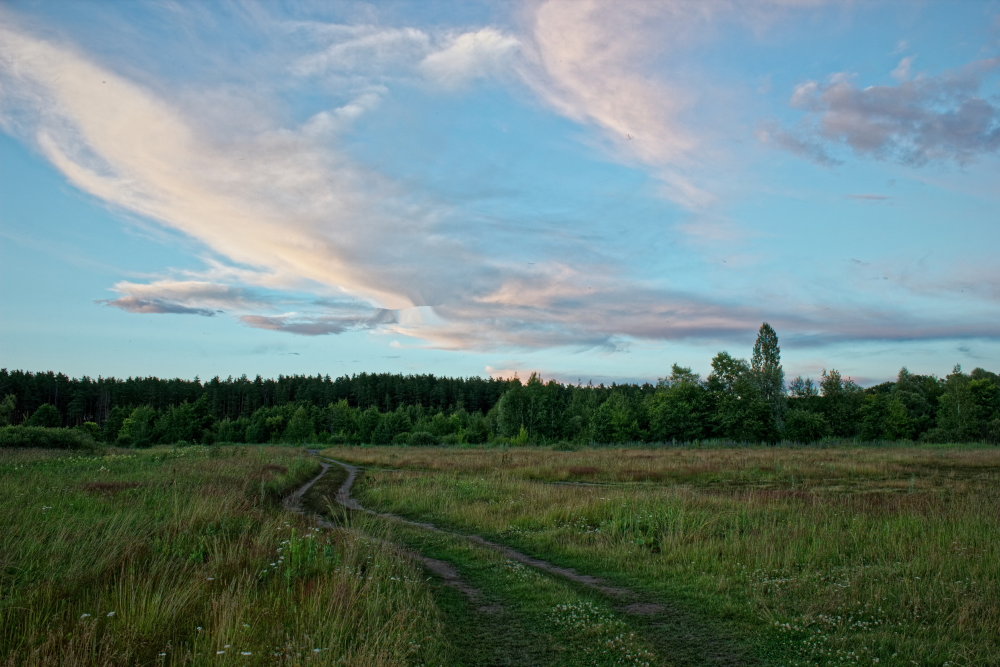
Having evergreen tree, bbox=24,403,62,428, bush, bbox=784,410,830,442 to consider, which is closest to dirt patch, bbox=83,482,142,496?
bush, bbox=784,410,830,442

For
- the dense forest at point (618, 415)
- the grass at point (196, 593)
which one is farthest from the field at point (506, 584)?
the dense forest at point (618, 415)

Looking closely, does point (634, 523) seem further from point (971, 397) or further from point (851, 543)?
point (971, 397)

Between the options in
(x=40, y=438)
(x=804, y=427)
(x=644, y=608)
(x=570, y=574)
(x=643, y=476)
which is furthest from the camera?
(x=804, y=427)

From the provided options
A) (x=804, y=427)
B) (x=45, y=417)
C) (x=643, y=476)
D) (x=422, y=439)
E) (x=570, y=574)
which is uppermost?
(x=804, y=427)

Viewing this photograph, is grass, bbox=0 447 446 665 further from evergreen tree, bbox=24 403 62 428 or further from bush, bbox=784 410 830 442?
evergreen tree, bbox=24 403 62 428

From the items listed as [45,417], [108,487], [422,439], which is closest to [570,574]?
[108,487]

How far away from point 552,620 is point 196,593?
198 inches

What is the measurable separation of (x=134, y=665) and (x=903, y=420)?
9541cm

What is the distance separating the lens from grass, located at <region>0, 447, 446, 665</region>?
6027mm

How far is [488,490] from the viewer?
2342 centimetres

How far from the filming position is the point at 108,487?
17.3 meters

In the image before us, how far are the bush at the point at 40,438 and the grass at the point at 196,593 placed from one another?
141ft

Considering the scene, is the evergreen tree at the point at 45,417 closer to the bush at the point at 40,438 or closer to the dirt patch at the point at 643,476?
the bush at the point at 40,438

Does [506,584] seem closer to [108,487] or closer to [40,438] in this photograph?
[108,487]
